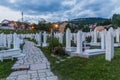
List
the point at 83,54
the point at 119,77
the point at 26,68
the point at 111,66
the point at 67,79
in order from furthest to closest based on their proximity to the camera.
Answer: the point at 83,54 → the point at 26,68 → the point at 111,66 → the point at 67,79 → the point at 119,77

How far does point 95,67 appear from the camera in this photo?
343 inches

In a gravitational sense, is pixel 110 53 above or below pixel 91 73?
above

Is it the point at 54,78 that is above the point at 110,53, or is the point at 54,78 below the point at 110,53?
below

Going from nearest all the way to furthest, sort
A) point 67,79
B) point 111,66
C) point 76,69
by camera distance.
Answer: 1. point 67,79
2. point 111,66
3. point 76,69

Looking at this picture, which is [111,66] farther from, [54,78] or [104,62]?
[54,78]

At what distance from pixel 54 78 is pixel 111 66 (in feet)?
8.08

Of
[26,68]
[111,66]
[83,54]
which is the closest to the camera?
[111,66]

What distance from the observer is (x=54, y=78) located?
814cm

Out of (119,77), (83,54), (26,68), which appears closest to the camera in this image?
(119,77)


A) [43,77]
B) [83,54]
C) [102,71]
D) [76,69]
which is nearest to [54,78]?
[43,77]

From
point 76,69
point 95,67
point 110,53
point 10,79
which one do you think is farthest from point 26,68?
point 110,53

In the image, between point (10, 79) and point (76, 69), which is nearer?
point (10, 79)

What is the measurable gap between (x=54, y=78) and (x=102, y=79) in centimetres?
205

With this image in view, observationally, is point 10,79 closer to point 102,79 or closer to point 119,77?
point 102,79
